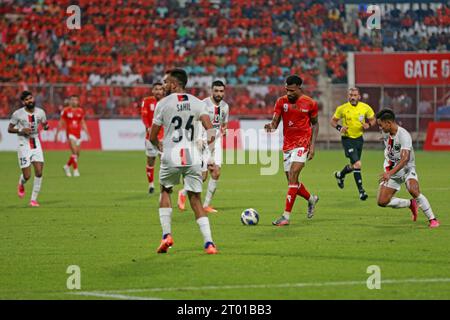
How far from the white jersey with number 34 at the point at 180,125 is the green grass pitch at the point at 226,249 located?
4.30 feet

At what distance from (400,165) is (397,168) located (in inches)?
2.7

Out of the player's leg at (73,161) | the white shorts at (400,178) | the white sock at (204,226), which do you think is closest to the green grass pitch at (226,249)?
the white sock at (204,226)

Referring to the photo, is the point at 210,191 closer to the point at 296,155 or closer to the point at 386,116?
the point at 296,155

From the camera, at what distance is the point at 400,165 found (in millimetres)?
14828

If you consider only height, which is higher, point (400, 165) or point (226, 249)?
point (400, 165)

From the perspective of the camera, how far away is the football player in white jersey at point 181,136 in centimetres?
1224

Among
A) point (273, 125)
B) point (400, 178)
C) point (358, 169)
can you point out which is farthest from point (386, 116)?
point (358, 169)

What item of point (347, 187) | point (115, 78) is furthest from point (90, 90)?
point (347, 187)

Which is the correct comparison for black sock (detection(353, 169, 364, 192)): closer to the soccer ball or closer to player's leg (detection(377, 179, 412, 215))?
player's leg (detection(377, 179, 412, 215))

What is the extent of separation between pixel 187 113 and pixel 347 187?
12692 mm

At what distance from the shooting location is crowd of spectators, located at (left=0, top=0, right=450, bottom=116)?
150 feet

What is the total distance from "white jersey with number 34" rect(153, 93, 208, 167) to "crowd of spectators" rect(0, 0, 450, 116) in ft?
104

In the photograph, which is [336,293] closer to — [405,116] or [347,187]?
[347,187]
